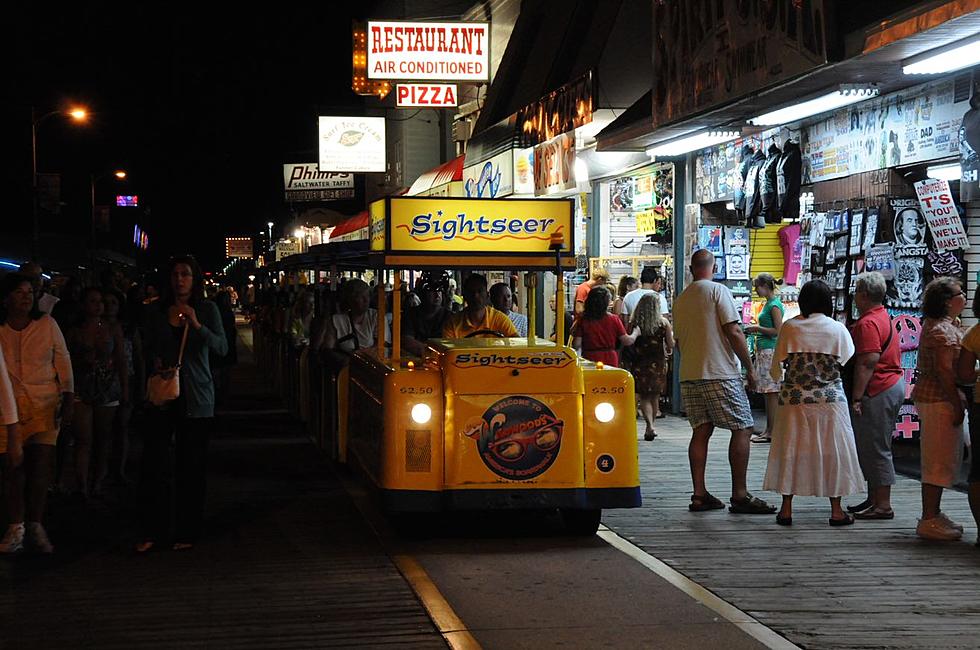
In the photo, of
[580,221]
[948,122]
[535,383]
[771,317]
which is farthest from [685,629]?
[580,221]

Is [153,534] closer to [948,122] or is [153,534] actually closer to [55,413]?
[55,413]

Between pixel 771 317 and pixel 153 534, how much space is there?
7.27 meters

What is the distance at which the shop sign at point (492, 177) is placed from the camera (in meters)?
19.9

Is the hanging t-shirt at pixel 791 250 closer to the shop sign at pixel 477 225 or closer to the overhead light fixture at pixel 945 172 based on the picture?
the overhead light fixture at pixel 945 172

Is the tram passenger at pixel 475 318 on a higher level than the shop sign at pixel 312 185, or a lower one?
lower

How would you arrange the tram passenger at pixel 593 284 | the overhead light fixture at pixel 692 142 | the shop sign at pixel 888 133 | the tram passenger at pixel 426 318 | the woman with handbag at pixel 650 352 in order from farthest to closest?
the tram passenger at pixel 593 284, the woman with handbag at pixel 650 352, the overhead light fixture at pixel 692 142, the tram passenger at pixel 426 318, the shop sign at pixel 888 133

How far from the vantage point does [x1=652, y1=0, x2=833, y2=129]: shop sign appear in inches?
381

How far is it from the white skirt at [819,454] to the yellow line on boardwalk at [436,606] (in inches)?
109

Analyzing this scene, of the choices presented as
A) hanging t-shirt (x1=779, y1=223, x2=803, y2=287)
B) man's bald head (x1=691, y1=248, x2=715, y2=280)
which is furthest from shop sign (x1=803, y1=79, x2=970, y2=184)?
man's bald head (x1=691, y1=248, x2=715, y2=280)

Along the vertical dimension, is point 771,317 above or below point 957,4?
below

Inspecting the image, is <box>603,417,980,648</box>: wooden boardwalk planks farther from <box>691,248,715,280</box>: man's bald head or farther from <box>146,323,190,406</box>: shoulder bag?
<box>146,323,190,406</box>: shoulder bag

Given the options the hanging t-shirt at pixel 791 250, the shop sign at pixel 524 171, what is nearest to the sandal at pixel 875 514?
the hanging t-shirt at pixel 791 250

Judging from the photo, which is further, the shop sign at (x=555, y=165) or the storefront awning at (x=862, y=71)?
the shop sign at (x=555, y=165)

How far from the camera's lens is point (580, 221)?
19297 millimetres
